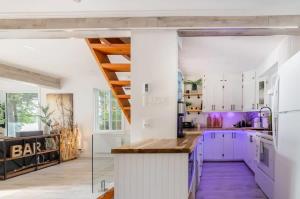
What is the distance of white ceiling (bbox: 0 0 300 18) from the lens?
3309 millimetres

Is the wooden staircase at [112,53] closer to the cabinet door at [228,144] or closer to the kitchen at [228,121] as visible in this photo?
the kitchen at [228,121]

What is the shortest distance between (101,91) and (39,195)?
5.09 metres

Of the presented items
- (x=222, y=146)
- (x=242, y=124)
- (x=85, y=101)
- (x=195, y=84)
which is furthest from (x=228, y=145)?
(x=85, y=101)

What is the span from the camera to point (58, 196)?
15.8ft

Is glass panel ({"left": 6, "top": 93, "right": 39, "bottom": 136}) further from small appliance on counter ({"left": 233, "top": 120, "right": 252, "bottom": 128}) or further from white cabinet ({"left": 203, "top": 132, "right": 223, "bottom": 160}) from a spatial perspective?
small appliance on counter ({"left": 233, "top": 120, "right": 252, "bottom": 128})

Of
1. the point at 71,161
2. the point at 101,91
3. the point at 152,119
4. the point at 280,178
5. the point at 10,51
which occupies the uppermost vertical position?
the point at 10,51

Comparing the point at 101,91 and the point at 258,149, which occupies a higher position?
the point at 101,91

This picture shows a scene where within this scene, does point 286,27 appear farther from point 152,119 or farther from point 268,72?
point 268,72

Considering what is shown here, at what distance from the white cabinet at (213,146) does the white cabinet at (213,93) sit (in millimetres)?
827

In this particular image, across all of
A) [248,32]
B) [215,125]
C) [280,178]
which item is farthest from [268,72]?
[280,178]

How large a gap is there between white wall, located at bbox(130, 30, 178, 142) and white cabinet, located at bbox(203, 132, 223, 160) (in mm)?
4648

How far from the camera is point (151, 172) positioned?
2.60 meters

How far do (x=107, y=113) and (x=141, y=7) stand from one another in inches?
254

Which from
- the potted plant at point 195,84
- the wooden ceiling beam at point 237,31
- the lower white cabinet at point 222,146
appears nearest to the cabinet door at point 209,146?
the lower white cabinet at point 222,146
